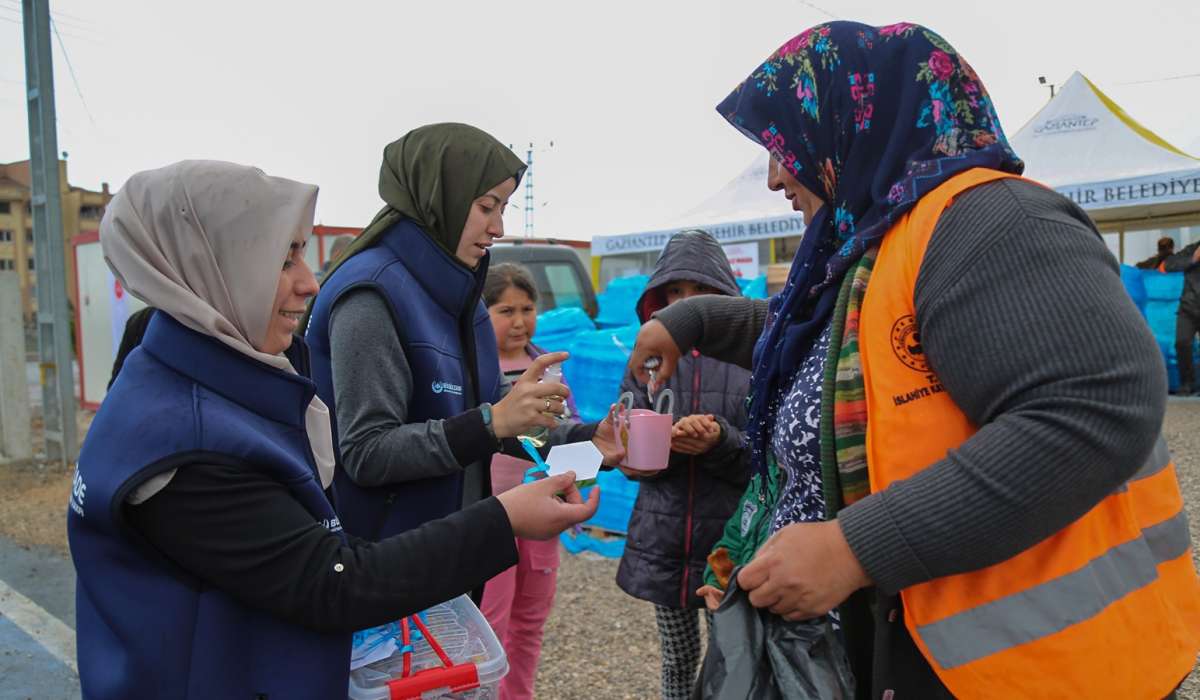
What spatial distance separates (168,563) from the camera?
1336 mm

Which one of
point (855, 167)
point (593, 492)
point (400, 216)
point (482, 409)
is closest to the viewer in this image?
point (855, 167)

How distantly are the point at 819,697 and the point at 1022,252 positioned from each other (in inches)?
30.3

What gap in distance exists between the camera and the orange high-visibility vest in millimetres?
1193

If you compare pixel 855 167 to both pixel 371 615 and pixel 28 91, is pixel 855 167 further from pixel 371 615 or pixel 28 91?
pixel 28 91

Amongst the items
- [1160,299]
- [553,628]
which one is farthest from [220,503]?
[1160,299]

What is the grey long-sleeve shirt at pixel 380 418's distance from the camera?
2.13 metres

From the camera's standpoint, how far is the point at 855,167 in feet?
4.76

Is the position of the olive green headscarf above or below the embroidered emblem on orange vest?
above

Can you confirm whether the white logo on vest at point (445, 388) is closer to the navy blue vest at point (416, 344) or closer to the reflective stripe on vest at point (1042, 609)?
the navy blue vest at point (416, 344)

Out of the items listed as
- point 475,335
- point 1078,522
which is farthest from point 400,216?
point 1078,522

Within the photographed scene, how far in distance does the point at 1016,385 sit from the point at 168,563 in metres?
1.31

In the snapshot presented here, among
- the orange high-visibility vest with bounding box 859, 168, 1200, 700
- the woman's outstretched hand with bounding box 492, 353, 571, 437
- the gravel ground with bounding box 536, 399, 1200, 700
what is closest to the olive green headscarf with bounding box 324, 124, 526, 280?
the woman's outstretched hand with bounding box 492, 353, 571, 437

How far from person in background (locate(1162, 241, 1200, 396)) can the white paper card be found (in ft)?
33.4

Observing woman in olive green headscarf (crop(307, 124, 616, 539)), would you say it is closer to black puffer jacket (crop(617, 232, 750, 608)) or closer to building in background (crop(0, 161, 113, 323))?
black puffer jacket (crop(617, 232, 750, 608))
